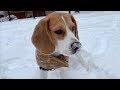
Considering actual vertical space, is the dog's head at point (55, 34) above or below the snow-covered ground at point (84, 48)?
above

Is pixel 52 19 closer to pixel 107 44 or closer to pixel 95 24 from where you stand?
pixel 107 44

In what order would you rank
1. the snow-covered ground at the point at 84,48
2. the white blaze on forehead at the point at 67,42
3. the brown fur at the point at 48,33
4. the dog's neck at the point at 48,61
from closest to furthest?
the white blaze on forehead at the point at 67,42 → the brown fur at the point at 48,33 → the dog's neck at the point at 48,61 → the snow-covered ground at the point at 84,48

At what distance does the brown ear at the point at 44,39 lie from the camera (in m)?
2.23

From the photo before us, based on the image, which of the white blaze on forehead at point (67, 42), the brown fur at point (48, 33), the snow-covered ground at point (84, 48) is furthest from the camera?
the snow-covered ground at point (84, 48)

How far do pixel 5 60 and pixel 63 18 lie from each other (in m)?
1.15

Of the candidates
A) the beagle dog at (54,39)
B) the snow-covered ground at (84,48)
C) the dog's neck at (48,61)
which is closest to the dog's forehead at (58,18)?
the beagle dog at (54,39)

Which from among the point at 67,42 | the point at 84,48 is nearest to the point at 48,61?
the point at 67,42

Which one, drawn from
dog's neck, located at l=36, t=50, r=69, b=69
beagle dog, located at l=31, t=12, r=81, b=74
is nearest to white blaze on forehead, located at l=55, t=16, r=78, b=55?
beagle dog, located at l=31, t=12, r=81, b=74

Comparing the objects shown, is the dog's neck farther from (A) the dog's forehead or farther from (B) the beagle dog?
(A) the dog's forehead

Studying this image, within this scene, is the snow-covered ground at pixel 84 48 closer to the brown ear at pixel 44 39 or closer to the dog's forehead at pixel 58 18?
the brown ear at pixel 44 39

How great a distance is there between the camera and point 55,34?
2178 millimetres

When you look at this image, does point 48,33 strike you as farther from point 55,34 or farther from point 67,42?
point 67,42

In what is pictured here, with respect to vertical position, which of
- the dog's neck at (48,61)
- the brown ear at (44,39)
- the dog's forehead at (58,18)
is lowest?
the dog's neck at (48,61)
